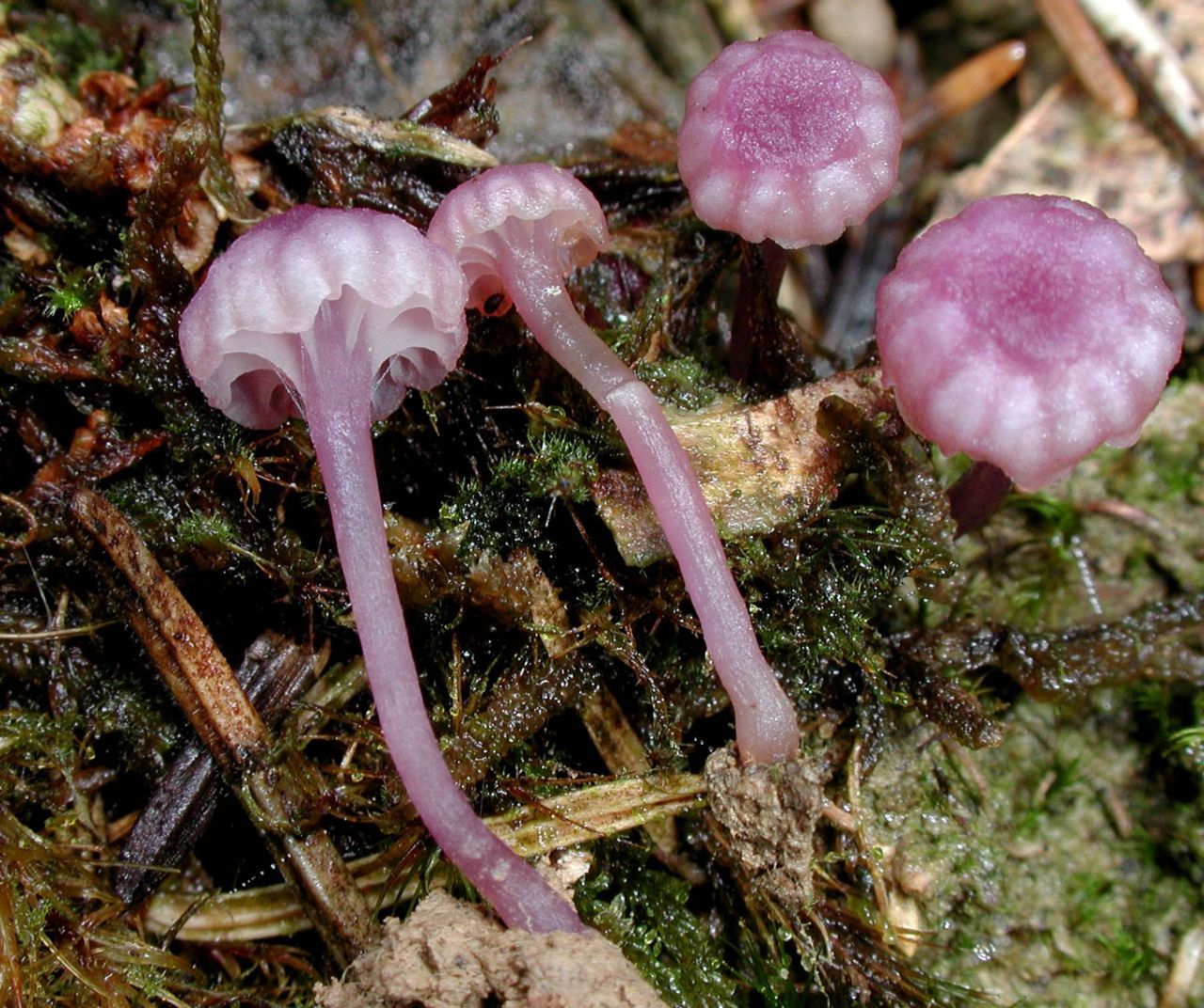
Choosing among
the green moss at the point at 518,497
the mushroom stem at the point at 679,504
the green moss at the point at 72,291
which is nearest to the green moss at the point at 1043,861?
the mushroom stem at the point at 679,504

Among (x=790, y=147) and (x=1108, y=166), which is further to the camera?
(x=1108, y=166)

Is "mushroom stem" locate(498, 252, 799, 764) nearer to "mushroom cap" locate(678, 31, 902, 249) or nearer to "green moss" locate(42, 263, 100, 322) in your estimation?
"mushroom cap" locate(678, 31, 902, 249)

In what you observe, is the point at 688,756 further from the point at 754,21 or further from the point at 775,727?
the point at 754,21

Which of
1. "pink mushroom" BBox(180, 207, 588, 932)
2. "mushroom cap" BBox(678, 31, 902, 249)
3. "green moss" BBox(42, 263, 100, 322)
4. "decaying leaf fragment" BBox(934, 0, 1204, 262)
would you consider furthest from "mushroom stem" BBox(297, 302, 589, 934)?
"decaying leaf fragment" BBox(934, 0, 1204, 262)

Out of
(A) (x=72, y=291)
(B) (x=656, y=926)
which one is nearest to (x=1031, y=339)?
(B) (x=656, y=926)

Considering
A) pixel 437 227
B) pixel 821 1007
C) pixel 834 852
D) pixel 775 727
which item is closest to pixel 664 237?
pixel 437 227

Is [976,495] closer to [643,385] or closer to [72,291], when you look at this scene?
[643,385]

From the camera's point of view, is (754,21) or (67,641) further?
(754,21)

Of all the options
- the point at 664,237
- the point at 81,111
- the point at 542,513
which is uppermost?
the point at 81,111
